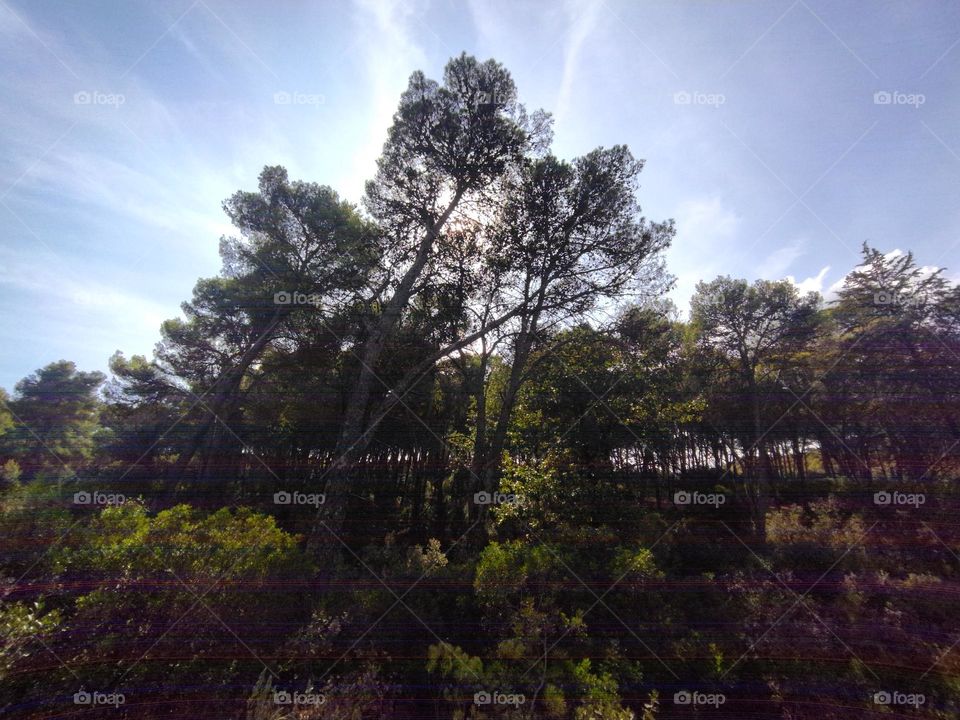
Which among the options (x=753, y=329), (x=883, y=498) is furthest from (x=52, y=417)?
(x=883, y=498)

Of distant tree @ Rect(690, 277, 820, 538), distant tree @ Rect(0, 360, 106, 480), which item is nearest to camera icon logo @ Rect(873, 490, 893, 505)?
distant tree @ Rect(690, 277, 820, 538)

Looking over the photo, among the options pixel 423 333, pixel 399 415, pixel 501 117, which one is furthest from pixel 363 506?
pixel 501 117

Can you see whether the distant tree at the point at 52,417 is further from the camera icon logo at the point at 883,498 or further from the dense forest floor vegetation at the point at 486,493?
the camera icon logo at the point at 883,498

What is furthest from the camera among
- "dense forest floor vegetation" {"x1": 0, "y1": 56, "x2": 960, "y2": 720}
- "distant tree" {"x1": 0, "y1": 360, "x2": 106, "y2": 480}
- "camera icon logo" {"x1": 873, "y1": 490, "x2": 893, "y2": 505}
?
"distant tree" {"x1": 0, "y1": 360, "x2": 106, "y2": 480}

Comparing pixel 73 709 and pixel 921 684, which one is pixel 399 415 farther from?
pixel 921 684

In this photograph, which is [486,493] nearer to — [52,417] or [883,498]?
[883,498]

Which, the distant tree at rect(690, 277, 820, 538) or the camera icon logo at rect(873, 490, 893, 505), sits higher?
the distant tree at rect(690, 277, 820, 538)

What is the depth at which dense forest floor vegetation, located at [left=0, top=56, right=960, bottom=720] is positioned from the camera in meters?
4.46

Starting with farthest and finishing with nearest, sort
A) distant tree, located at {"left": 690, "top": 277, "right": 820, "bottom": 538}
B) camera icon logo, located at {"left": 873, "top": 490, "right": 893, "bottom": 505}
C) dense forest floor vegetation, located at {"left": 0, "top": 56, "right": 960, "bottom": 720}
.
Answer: distant tree, located at {"left": 690, "top": 277, "right": 820, "bottom": 538} → camera icon logo, located at {"left": 873, "top": 490, "right": 893, "bottom": 505} → dense forest floor vegetation, located at {"left": 0, "top": 56, "right": 960, "bottom": 720}

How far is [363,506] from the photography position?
882 inches

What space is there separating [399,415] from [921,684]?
63.6 feet

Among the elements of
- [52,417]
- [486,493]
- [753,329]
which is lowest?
[486,493]

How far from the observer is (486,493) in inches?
452

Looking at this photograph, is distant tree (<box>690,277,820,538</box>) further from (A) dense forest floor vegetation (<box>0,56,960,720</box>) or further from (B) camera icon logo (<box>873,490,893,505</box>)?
(B) camera icon logo (<box>873,490,893,505</box>)
